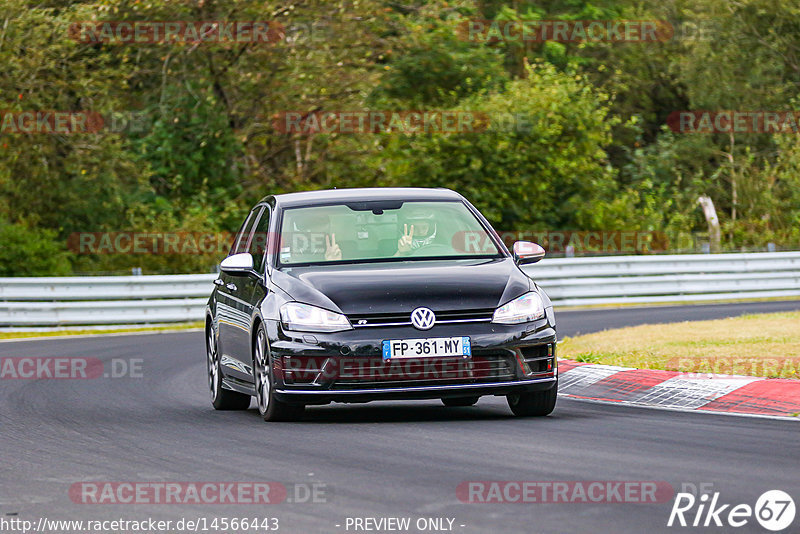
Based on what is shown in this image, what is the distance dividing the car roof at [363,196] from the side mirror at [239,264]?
0.58 meters

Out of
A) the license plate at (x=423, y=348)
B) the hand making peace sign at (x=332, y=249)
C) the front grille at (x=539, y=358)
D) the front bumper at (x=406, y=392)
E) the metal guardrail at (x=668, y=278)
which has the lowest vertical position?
the metal guardrail at (x=668, y=278)

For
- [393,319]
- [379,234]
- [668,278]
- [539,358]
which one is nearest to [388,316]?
[393,319]

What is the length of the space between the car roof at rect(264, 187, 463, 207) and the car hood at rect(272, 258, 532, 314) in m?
0.98

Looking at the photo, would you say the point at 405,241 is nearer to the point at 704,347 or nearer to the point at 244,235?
the point at 244,235

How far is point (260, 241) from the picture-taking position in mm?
11438

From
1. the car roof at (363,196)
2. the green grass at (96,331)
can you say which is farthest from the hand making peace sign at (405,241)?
the green grass at (96,331)

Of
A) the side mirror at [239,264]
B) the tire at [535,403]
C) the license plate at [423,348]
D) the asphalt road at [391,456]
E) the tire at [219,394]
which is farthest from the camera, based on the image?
the tire at [219,394]

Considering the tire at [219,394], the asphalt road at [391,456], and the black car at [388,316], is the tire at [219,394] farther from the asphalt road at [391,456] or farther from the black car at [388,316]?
the black car at [388,316]

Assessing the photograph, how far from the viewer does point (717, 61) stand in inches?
1923

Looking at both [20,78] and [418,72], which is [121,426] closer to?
[20,78]

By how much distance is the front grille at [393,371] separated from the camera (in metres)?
9.65

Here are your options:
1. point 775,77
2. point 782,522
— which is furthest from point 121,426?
point 775,77

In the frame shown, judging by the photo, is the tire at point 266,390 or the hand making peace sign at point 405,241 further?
the hand making peace sign at point 405,241

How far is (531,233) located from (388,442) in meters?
23.5
